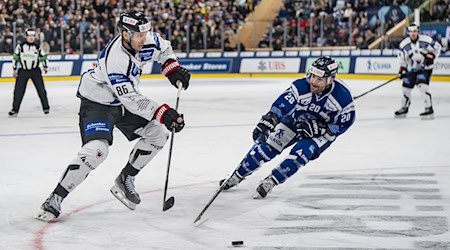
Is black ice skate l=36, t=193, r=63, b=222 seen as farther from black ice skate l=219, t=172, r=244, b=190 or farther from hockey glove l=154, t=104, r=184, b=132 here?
black ice skate l=219, t=172, r=244, b=190

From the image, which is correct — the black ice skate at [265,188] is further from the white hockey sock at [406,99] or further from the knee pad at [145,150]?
the white hockey sock at [406,99]

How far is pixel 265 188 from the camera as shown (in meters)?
5.80

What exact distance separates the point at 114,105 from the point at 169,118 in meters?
0.45

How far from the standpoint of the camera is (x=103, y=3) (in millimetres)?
23469

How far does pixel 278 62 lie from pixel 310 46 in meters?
1.09

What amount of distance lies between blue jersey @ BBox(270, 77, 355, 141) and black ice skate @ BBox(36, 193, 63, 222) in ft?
5.61

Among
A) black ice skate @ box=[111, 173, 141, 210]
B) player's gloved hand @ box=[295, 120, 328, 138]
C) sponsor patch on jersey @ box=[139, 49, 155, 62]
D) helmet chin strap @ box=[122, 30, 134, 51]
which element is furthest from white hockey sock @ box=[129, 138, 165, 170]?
player's gloved hand @ box=[295, 120, 328, 138]

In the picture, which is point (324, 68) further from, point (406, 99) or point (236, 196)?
point (406, 99)

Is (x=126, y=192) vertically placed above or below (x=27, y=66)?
above

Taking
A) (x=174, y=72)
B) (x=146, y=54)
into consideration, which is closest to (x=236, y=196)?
(x=174, y=72)

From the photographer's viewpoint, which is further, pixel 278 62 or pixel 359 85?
pixel 278 62

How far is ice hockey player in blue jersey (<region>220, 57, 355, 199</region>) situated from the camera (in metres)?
5.72

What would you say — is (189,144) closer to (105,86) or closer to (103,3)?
(105,86)

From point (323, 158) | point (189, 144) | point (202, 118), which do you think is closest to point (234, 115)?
point (202, 118)
